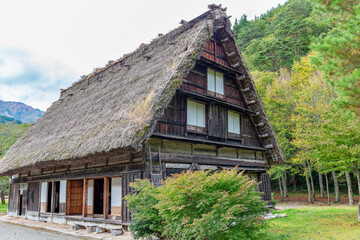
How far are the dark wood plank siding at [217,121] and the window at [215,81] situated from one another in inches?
32.0

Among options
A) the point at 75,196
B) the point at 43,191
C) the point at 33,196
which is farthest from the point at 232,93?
the point at 33,196

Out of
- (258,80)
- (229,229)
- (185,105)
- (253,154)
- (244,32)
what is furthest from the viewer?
(244,32)

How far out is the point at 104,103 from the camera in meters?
13.1

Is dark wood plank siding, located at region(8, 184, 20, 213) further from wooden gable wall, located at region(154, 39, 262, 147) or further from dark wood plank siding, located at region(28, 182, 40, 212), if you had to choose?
wooden gable wall, located at region(154, 39, 262, 147)

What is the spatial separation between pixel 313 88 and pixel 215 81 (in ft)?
42.0

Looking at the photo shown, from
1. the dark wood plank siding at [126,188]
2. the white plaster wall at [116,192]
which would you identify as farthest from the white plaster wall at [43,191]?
the dark wood plank siding at [126,188]

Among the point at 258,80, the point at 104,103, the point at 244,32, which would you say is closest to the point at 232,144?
the point at 104,103

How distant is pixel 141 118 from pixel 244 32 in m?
42.3

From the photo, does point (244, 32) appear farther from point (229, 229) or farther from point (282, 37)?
point (229, 229)

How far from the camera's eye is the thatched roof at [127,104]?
9312 mm

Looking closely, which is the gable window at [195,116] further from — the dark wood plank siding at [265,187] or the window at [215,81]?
the dark wood plank siding at [265,187]

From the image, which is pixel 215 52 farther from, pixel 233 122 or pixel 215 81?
pixel 233 122

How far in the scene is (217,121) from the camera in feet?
41.6

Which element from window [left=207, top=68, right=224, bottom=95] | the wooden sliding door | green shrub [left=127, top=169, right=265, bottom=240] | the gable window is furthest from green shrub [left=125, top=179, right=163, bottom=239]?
the wooden sliding door
